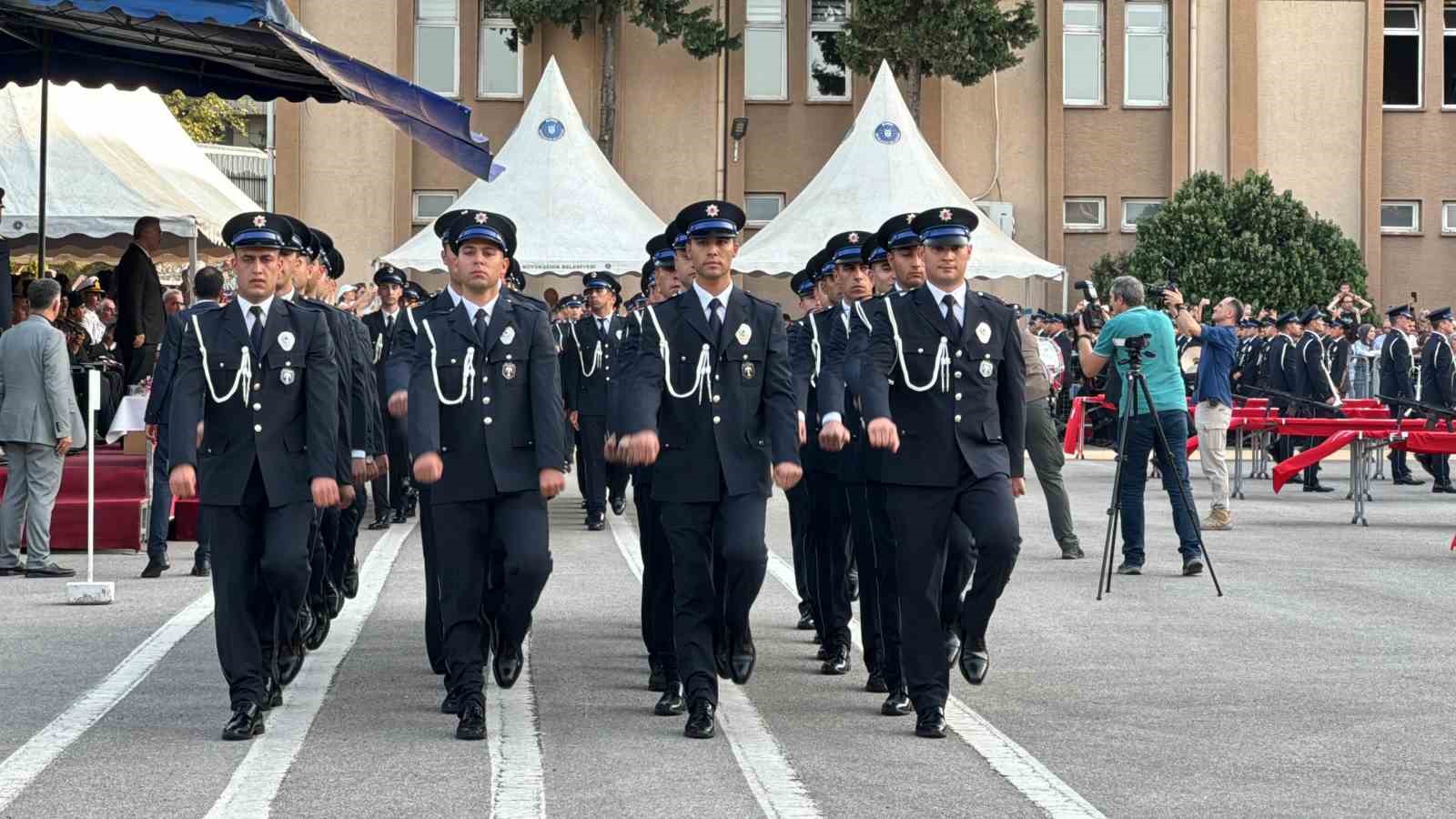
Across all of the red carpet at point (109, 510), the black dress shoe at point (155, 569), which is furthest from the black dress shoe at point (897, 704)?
the red carpet at point (109, 510)

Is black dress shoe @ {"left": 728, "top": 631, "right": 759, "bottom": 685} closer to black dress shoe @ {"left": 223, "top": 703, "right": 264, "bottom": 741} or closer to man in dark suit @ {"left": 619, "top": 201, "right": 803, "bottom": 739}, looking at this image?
man in dark suit @ {"left": 619, "top": 201, "right": 803, "bottom": 739}

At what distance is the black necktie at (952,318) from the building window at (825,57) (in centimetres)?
3414

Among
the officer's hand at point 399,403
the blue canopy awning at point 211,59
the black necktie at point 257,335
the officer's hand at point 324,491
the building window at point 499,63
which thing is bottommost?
the officer's hand at point 324,491

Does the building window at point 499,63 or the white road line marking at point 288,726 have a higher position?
the building window at point 499,63

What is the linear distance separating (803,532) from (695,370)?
9.19ft

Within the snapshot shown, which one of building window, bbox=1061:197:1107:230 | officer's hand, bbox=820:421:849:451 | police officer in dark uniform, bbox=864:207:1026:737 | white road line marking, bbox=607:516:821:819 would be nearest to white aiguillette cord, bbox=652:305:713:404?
officer's hand, bbox=820:421:849:451

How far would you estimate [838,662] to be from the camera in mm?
10289

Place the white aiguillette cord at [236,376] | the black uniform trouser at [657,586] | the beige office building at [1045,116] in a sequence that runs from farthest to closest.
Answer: the beige office building at [1045,116]
the black uniform trouser at [657,586]
the white aiguillette cord at [236,376]

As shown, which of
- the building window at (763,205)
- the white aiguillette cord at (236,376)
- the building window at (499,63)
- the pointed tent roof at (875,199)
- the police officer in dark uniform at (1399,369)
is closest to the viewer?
the white aiguillette cord at (236,376)

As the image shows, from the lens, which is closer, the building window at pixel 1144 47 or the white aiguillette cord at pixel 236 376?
the white aiguillette cord at pixel 236 376

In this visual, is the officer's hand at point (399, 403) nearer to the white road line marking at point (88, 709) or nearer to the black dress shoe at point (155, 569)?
the white road line marking at point (88, 709)

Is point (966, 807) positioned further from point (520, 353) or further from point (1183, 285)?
point (1183, 285)

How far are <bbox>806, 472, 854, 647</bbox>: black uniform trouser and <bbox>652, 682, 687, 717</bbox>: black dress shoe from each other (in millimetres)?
1447

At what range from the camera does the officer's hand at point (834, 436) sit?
886cm
